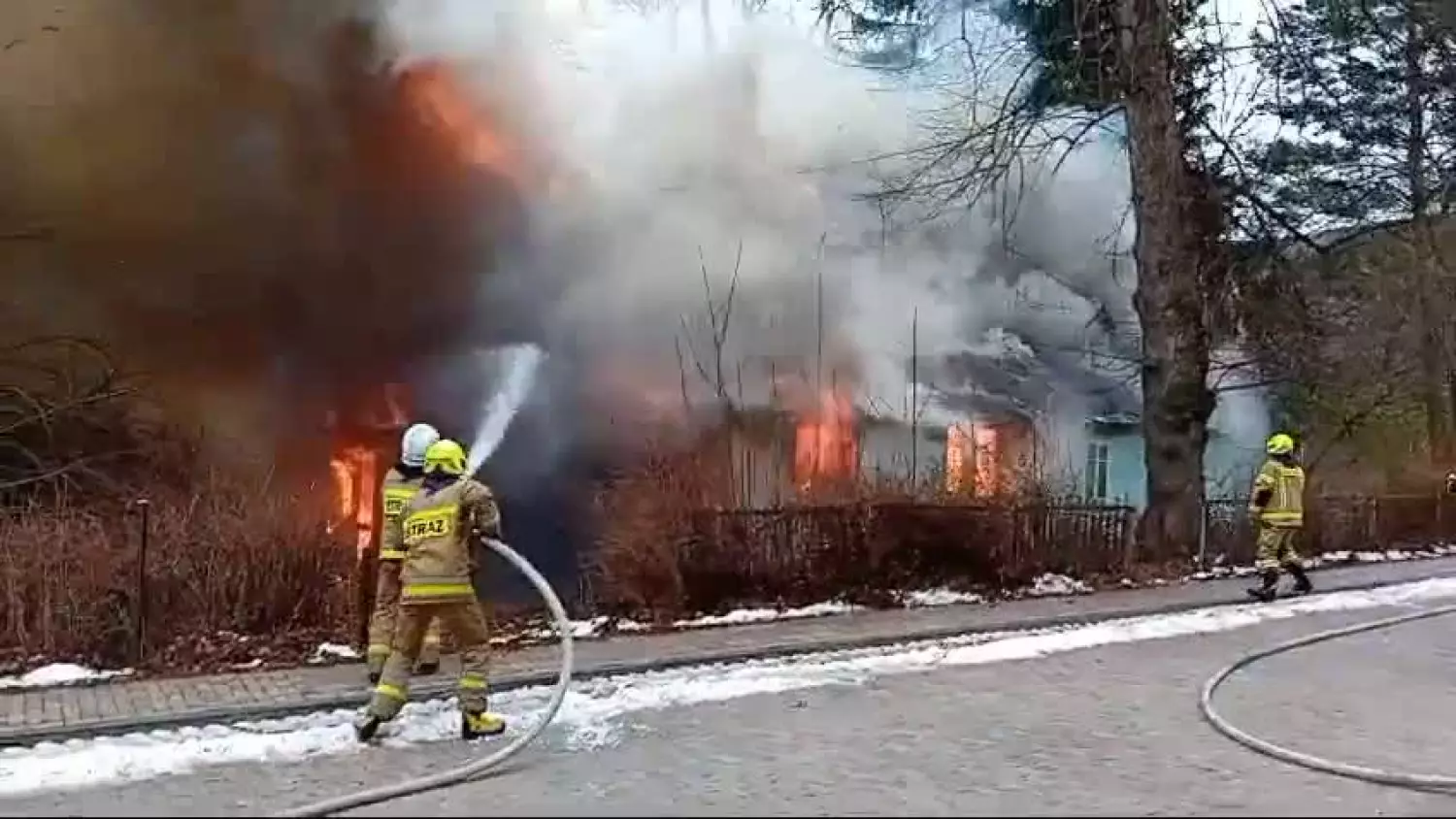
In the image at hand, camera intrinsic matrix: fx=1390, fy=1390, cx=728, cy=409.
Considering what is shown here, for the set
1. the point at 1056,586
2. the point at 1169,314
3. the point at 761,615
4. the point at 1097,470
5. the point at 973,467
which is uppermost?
the point at 1169,314

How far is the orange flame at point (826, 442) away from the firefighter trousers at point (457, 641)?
16.6ft

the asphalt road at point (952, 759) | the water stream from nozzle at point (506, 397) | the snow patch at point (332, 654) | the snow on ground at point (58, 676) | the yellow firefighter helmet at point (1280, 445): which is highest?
the water stream from nozzle at point (506, 397)

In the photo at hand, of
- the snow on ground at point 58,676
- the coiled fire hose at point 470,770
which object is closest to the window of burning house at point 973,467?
the coiled fire hose at point 470,770

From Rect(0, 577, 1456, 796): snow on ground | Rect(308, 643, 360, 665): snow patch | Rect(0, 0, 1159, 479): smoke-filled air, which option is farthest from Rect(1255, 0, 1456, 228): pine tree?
Rect(308, 643, 360, 665): snow patch

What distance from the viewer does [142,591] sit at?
8148mm

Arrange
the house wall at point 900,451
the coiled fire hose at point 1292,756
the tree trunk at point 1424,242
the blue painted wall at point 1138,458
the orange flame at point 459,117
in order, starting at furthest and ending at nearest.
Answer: the blue painted wall at point 1138,458
the tree trunk at point 1424,242
the orange flame at point 459,117
the house wall at point 900,451
the coiled fire hose at point 1292,756

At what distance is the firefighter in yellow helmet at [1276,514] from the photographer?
11.8 metres

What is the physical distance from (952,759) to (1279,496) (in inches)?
275

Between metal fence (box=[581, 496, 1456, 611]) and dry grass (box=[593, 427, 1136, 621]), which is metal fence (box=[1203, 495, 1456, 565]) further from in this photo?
dry grass (box=[593, 427, 1136, 621])

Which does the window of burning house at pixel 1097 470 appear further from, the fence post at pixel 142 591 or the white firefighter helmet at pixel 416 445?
the fence post at pixel 142 591

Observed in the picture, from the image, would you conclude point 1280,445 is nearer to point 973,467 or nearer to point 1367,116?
point 973,467

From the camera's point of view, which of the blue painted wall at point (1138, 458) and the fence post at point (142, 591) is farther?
the blue painted wall at point (1138, 458)

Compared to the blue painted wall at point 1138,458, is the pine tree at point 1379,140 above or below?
above

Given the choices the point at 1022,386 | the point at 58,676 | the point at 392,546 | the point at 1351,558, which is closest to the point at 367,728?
the point at 392,546
